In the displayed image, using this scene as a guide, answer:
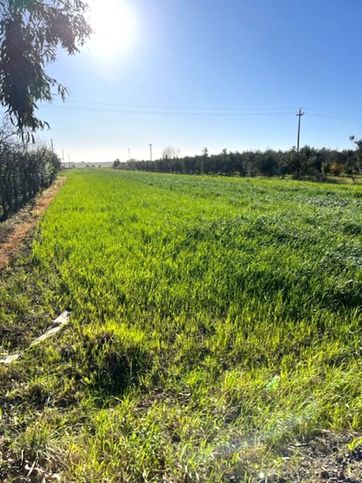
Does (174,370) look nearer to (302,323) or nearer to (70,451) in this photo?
(70,451)

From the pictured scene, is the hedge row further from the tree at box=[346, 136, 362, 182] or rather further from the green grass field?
the tree at box=[346, 136, 362, 182]

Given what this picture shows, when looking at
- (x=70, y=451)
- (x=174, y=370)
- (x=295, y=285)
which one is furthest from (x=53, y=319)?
(x=295, y=285)

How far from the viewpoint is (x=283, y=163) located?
37875mm

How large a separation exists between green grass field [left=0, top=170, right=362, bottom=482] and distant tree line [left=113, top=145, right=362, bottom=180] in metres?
32.2

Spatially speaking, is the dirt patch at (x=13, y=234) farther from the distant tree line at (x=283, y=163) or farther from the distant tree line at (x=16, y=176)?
the distant tree line at (x=283, y=163)

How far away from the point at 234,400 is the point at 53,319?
247 cm

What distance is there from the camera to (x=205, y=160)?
58031mm

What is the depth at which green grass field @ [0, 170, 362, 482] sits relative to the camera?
210cm

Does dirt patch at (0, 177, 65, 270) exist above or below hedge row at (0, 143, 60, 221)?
below

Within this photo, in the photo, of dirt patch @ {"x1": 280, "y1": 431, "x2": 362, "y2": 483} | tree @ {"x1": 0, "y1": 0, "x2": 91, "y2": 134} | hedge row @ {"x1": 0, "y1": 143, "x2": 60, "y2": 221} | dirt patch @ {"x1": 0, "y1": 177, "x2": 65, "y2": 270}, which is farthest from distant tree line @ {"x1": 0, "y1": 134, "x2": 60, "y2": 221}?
dirt patch @ {"x1": 280, "y1": 431, "x2": 362, "y2": 483}

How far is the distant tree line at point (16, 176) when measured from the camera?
50.4 ft

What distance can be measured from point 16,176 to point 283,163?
29.1 m

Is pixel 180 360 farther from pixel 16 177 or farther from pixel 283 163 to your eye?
pixel 283 163

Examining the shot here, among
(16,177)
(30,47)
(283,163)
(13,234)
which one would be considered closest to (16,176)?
(16,177)
